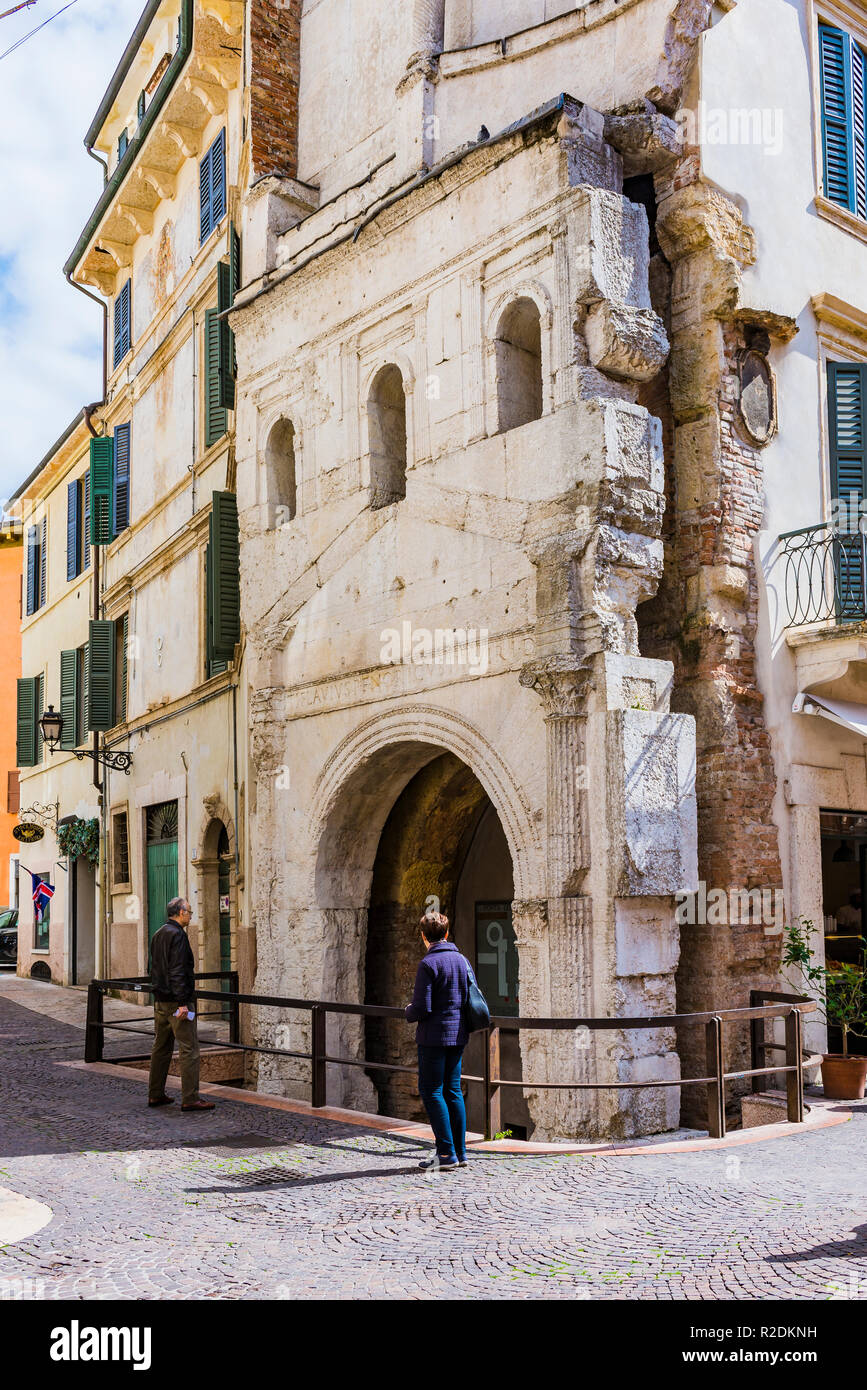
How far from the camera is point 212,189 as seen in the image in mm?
16859

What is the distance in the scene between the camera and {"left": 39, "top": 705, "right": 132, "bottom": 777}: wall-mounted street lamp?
19.6 metres

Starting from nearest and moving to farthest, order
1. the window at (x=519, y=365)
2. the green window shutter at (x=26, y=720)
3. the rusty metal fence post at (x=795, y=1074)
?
1. the rusty metal fence post at (x=795, y=1074)
2. the window at (x=519, y=365)
3. the green window shutter at (x=26, y=720)

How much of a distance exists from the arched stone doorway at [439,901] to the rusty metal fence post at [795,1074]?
3670mm

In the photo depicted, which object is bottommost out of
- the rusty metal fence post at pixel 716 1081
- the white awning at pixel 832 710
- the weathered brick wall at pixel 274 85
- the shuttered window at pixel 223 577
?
the rusty metal fence post at pixel 716 1081

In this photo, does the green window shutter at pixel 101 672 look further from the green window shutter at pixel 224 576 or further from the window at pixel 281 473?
the window at pixel 281 473

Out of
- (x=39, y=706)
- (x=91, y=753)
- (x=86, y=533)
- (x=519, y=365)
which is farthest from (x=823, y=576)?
(x=39, y=706)

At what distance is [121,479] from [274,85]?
795 centimetres

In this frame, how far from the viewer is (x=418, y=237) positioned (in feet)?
36.7

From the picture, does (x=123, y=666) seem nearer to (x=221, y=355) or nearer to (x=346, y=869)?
(x=221, y=355)

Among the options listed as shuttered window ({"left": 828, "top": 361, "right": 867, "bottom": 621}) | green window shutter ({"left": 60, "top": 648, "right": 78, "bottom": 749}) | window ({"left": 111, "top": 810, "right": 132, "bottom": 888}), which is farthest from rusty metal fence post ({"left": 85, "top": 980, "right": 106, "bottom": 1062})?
green window shutter ({"left": 60, "top": 648, "right": 78, "bottom": 749})

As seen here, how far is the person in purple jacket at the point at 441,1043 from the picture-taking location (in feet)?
24.4

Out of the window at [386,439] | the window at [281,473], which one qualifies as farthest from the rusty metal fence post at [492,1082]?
the window at [281,473]

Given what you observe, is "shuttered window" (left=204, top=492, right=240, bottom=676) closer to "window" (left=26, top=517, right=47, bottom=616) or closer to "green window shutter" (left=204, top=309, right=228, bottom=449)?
"green window shutter" (left=204, top=309, right=228, bottom=449)

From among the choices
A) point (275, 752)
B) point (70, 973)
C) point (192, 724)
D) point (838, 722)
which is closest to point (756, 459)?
point (838, 722)
